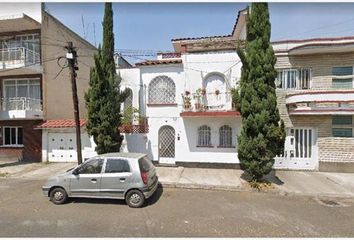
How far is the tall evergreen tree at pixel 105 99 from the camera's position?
37.2ft

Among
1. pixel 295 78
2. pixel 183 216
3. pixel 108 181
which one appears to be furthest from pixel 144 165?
pixel 295 78

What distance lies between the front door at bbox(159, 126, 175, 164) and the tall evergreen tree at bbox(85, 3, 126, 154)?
235 cm

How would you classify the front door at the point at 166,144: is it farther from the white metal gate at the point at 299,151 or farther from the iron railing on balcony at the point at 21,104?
the iron railing on balcony at the point at 21,104

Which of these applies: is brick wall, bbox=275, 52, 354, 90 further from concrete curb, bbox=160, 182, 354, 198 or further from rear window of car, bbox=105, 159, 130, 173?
rear window of car, bbox=105, 159, 130, 173

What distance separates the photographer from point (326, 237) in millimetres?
5254

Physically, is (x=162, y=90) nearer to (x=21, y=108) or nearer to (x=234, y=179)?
(x=234, y=179)

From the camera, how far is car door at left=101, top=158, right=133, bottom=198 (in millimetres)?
7047

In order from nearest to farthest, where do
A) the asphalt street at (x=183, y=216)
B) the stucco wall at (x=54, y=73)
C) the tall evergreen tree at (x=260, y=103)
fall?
1. the asphalt street at (x=183, y=216)
2. the tall evergreen tree at (x=260, y=103)
3. the stucco wall at (x=54, y=73)

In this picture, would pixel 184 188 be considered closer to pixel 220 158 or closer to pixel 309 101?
pixel 220 158

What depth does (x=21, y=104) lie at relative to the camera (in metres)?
14.5

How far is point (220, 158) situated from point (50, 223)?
832 cm

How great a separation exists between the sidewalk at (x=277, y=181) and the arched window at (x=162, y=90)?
3759mm

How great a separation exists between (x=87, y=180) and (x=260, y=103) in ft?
21.7

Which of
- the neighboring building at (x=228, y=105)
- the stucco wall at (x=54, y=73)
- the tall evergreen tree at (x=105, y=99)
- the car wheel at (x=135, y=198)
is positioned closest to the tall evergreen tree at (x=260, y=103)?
the neighboring building at (x=228, y=105)
